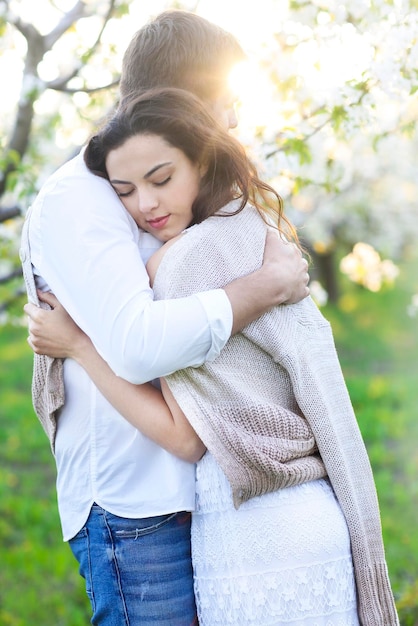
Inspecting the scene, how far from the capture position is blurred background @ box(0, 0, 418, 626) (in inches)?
104

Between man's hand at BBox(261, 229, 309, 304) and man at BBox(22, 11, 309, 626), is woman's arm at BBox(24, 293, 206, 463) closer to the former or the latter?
man at BBox(22, 11, 309, 626)

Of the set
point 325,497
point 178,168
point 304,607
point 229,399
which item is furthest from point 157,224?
point 304,607

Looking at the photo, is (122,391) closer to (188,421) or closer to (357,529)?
(188,421)

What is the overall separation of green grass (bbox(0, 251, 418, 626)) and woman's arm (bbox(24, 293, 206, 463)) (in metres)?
2.10

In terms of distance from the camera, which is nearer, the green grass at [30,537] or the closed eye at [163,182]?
the closed eye at [163,182]

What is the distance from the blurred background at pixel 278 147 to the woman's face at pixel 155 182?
1.20 feet

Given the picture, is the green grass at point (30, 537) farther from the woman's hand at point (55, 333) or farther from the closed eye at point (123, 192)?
the closed eye at point (123, 192)

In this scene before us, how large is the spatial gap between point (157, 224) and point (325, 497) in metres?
0.73

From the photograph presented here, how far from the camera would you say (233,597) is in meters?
1.86

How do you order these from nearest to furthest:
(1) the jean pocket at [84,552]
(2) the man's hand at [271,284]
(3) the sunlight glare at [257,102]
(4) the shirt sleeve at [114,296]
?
(4) the shirt sleeve at [114,296] < (2) the man's hand at [271,284] < (1) the jean pocket at [84,552] < (3) the sunlight glare at [257,102]

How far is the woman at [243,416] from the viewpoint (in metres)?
1.84

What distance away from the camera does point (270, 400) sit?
6.31 feet

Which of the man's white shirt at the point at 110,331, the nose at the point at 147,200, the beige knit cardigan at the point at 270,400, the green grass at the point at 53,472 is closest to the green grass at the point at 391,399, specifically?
the green grass at the point at 53,472

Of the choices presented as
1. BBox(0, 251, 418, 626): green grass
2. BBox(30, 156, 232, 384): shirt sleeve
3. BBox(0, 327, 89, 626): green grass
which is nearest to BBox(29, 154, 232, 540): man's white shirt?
BBox(30, 156, 232, 384): shirt sleeve
